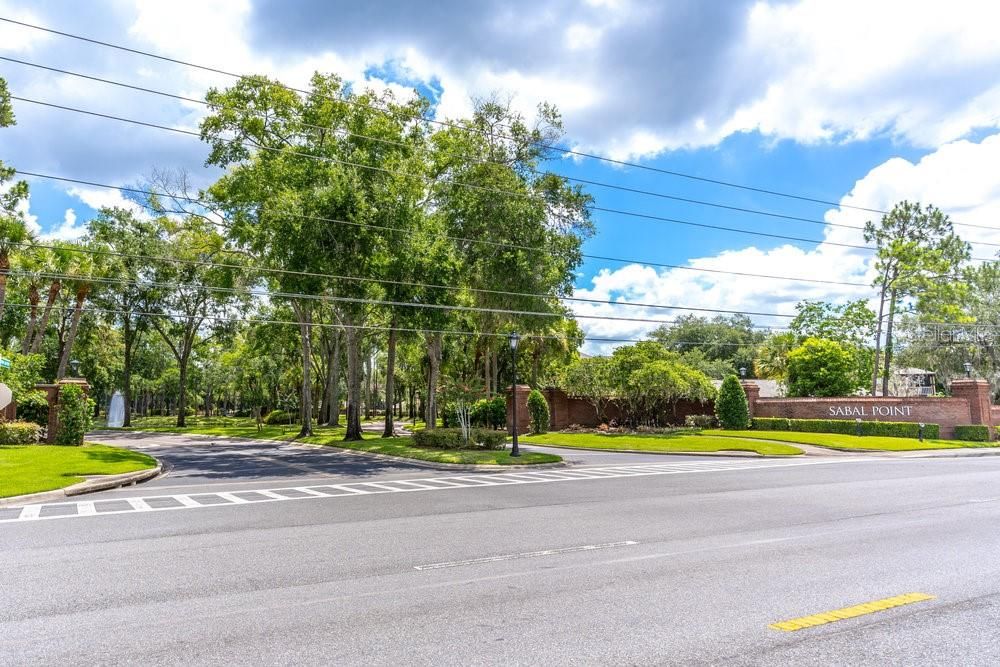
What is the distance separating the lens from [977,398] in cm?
3656

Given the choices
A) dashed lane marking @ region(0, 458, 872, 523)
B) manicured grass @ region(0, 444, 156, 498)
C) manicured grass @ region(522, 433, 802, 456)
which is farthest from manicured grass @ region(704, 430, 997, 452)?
manicured grass @ region(0, 444, 156, 498)

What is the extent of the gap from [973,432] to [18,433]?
45.7 m

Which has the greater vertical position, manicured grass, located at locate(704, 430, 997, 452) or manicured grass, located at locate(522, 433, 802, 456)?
manicured grass, located at locate(704, 430, 997, 452)

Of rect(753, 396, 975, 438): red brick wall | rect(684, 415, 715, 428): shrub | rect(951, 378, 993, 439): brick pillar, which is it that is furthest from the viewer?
rect(684, 415, 715, 428): shrub

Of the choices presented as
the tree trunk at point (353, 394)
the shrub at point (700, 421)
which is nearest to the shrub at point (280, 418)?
the tree trunk at point (353, 394)

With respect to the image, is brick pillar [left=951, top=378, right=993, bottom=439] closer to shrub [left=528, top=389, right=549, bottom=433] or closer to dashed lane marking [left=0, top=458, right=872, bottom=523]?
dashed lane marking [left=0, top=458, right=872, bottom=523]

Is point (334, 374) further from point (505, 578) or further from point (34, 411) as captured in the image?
point (505, 578)

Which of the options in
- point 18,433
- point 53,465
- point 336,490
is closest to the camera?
point 336,490

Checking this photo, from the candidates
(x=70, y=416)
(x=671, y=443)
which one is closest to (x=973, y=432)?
(x=671, y=443)

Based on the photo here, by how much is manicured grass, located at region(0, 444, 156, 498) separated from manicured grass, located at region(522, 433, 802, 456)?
20347 millimetres

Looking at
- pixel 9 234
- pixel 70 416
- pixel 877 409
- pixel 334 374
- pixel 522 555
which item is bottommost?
pixel 522 555

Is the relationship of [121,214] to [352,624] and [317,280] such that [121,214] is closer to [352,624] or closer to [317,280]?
[317,280]

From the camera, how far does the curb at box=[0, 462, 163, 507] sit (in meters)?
13.7

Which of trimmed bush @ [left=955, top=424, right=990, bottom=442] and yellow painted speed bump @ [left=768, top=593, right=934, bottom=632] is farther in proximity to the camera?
trimmed bush @ [left=955, top=424, right=990, bottom=442]
